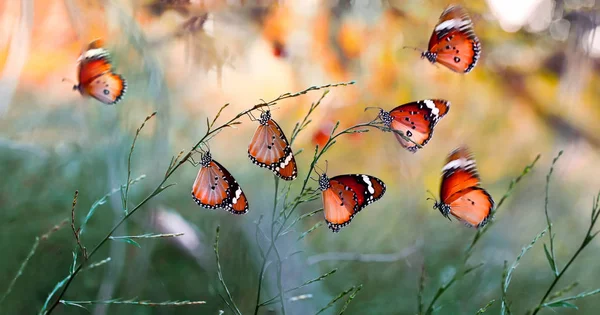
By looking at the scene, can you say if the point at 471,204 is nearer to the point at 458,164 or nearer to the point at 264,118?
the point at 458,164

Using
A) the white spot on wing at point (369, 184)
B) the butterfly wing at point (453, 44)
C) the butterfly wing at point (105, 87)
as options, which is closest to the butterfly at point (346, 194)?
the white spot on wing at point (369, 184)

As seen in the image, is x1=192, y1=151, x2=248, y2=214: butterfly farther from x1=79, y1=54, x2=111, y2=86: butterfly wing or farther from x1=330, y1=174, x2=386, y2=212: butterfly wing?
x1=79, y1=54, x2=111, y2=86: butterfly wing

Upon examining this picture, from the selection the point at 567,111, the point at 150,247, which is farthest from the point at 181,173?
the point at 567,111

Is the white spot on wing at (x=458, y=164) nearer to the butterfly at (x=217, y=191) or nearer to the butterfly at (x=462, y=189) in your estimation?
the butterfly at (x=462, y=189)

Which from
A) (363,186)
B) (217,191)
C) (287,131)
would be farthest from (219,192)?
(287,131)

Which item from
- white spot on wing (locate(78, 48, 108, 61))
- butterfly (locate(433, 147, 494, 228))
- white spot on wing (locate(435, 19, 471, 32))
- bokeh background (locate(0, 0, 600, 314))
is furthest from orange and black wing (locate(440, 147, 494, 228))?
white spot on wing (locate(78, 48, 108, 61))

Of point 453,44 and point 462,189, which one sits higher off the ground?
point 453,44
